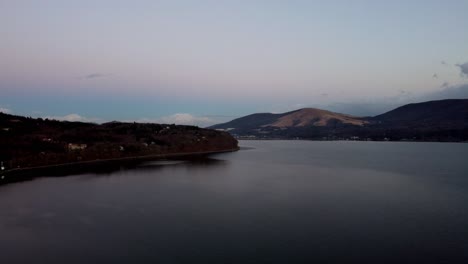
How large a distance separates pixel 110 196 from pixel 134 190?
10.1 ft

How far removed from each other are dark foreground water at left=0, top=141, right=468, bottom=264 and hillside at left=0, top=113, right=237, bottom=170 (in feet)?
61.2

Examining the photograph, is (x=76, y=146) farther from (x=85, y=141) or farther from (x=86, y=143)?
(x=85, y=141)

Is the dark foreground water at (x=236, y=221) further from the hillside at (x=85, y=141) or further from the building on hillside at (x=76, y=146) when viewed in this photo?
the building on hillside at (x=76, y=146)

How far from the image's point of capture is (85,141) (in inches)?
2645

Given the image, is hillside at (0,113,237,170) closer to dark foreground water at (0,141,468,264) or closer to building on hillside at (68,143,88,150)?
building on hillside at (68,143,88,150)

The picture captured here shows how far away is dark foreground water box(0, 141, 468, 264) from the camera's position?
15.5 m

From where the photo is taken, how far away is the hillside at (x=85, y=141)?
53863 millimetres

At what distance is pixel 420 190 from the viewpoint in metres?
31.2

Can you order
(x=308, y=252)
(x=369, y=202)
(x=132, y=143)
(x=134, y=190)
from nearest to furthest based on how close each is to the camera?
(x=308, y=252) → (x=369, y=202) → (x=134, y=190) → (x=132, y=143)

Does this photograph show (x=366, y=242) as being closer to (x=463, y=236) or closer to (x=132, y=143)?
(x=463, y=236)

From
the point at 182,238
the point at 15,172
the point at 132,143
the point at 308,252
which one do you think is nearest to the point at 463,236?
the point at 308,252

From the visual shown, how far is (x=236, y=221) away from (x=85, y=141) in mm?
54099

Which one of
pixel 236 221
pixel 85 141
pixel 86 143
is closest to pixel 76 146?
pixel 86 143

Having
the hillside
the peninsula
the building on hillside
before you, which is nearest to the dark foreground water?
the peninsula
